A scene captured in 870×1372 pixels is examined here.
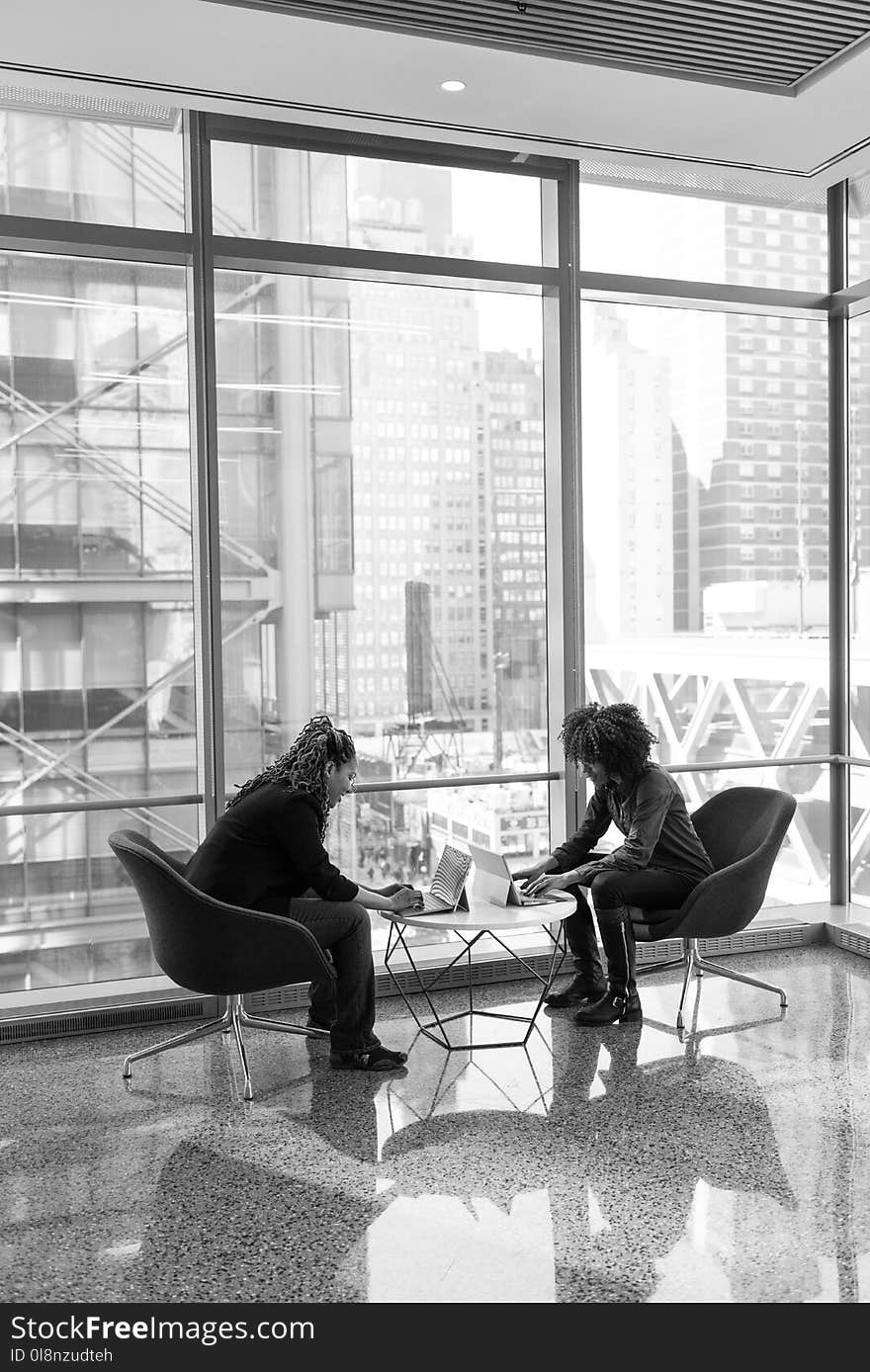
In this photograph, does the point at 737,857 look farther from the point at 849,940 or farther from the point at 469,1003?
the point at 469,1003

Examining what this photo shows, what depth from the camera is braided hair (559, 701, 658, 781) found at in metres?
4.46

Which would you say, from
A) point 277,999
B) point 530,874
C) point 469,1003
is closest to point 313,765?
point 530,874

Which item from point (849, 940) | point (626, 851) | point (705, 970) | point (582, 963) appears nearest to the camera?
point (626, 851)

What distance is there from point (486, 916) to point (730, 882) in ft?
3.29

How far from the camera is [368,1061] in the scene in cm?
403

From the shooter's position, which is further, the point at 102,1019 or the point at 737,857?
the point at 737,857

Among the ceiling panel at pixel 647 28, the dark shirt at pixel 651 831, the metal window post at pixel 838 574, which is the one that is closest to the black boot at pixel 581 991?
the dark shirt at pixel 651 831

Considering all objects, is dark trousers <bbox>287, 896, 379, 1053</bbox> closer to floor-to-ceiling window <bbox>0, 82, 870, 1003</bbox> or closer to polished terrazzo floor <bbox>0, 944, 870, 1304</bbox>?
polished terrazzo floor <bbox>0, 944, 870, 1304</bbox>

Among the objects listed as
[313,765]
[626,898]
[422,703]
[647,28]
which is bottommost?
[626,898]

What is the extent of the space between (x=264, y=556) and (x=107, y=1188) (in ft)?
8.57

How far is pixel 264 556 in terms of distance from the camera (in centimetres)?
495

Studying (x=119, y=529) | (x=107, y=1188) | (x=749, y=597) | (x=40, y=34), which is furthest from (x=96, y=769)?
(x=749, y=597)

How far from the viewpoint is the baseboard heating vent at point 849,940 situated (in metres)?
5.37

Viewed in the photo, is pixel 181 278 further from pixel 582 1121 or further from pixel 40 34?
pixel 582 1121
